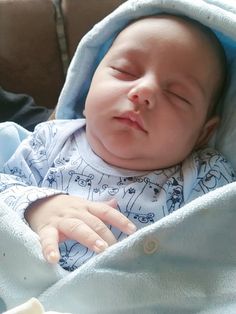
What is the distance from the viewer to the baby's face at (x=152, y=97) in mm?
941

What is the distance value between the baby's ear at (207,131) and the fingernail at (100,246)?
0.38 meters

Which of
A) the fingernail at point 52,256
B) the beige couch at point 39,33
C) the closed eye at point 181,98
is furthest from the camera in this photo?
the beige couch at point 39,33

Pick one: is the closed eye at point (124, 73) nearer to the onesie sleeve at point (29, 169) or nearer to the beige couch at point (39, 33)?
the onesie sleeve at point (29, 169)

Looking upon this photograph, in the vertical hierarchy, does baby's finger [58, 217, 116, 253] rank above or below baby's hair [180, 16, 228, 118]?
below

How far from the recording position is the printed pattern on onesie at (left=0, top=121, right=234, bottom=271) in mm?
928

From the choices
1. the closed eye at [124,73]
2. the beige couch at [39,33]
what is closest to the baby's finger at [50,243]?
the closed eye at [124,73]

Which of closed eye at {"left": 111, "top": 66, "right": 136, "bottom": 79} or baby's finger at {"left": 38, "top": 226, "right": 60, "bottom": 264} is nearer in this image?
baby's finger at {"left": 38, "top": 226, "right": 60, "bottom": 264}

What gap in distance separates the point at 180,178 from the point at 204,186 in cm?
4

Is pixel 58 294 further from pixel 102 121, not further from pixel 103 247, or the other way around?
pixel 102 121

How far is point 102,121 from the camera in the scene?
97cm

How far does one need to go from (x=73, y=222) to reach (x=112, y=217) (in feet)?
0.18

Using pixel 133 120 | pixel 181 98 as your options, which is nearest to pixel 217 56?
pixel 181 98

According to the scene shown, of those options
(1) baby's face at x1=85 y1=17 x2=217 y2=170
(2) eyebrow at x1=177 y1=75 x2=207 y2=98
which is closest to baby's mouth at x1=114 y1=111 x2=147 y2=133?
(1) baby's face at x1=85 y1=17 x2=217 y2=170

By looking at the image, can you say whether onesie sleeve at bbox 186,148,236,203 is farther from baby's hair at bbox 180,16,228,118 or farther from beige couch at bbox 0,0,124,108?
beige couch at bbox 0,0,124,108
